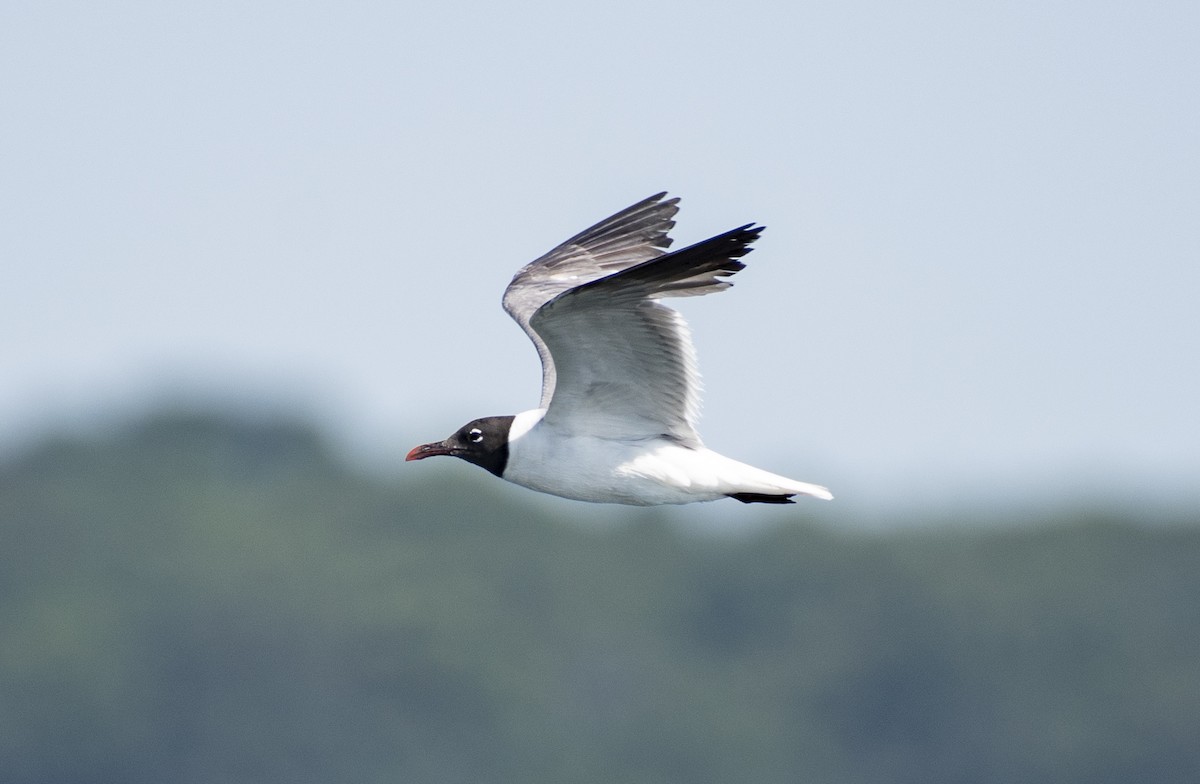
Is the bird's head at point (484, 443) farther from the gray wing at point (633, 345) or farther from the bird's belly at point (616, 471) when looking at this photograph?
the gray wing at point (633, 345)

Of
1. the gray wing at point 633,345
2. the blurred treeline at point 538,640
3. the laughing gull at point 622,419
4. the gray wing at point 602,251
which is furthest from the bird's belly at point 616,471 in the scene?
the blurred treeline at point 538,640

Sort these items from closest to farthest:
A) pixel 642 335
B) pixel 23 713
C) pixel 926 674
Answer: pixel 642 335
pixel 23 713
pixel 926 674

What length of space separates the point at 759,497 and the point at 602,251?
388cm

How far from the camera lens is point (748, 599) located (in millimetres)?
92750

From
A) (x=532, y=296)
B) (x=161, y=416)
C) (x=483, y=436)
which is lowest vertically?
(x=483, y=436)

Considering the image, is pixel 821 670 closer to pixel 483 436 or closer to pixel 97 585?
pixel 97 585

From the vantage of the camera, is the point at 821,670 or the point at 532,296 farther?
the point at 821,670

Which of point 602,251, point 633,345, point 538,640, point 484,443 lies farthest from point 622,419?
point 538,640

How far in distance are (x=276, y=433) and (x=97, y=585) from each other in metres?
23.0

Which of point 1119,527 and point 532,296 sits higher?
point 1119,527

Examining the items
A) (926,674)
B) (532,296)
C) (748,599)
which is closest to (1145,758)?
(926,674)

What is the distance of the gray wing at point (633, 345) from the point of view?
14094 mm

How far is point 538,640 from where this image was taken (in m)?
86.3

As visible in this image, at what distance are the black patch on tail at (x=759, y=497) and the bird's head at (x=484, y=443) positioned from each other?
1583 millimetres
